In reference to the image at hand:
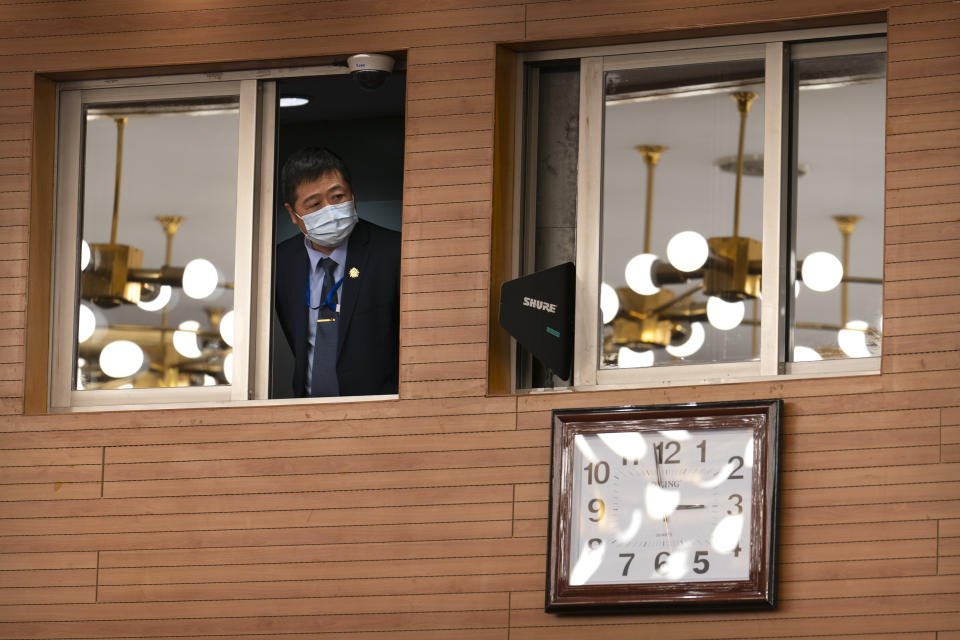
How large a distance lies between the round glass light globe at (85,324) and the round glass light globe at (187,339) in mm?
314

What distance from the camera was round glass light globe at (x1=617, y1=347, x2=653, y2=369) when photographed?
5.90m

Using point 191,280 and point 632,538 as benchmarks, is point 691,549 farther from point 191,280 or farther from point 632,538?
point 191,280

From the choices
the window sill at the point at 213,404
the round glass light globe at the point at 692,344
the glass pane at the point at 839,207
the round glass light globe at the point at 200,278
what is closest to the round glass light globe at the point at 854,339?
the glass pane at the point at 839,207

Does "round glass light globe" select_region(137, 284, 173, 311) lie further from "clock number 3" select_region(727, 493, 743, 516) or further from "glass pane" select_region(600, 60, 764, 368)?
"clock number 3" select_region(727, 493, 743, 516)

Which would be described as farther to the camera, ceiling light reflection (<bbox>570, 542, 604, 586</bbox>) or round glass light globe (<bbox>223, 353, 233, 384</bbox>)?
round glass light globe (<bbox>223, 353, 233, 384</bbox>)

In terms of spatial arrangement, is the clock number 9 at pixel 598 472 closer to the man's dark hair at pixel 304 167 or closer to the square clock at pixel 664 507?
the square clock at pixel 664 507

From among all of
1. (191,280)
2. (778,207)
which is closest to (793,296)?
(778,207)

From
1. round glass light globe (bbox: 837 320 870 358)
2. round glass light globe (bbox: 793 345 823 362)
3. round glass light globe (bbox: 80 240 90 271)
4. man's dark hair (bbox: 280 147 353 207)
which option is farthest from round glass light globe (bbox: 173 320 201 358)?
round glass light globe (bbox: 837 320 870 358)

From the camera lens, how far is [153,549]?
20.0 feet

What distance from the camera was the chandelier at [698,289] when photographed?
225 inches

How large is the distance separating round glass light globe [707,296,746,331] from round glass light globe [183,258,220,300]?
1.79 m

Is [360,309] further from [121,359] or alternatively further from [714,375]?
[714,375]

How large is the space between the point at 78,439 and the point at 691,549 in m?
2.19

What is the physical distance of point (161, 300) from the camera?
646cm
